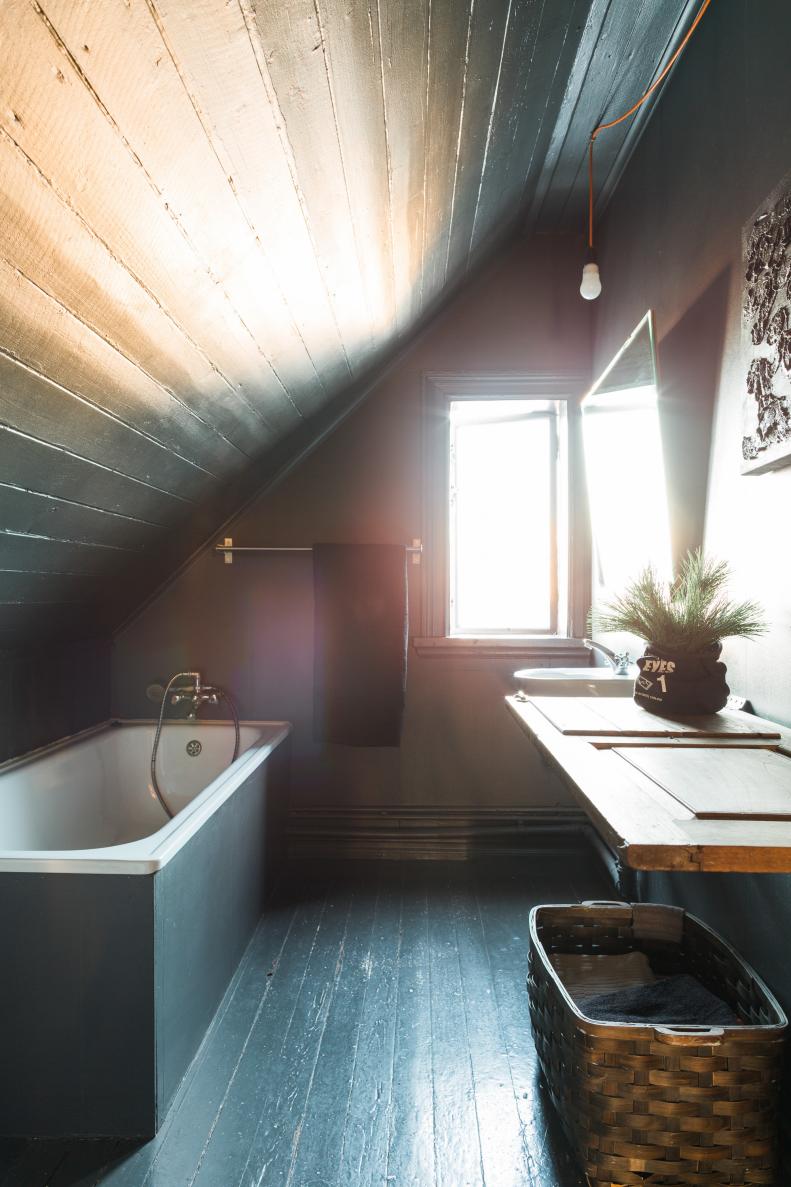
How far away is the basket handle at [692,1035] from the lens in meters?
1.17

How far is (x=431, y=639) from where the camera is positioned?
2.85 meters

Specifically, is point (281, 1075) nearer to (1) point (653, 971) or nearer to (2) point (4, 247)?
(1) point (653, 971)

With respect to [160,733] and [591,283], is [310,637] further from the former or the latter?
[591,283]

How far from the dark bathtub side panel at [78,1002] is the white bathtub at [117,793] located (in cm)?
6

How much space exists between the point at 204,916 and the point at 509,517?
2007 mm

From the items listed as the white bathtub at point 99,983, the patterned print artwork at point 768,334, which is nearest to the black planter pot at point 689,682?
the patterned print artwork at point 768,334

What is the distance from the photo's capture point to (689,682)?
151cm

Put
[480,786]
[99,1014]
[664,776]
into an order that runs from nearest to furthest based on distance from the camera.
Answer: [664,776] < [99,1014] < [480,786]

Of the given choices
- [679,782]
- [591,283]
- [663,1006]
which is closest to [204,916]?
[663,1006]

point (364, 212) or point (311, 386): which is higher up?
point (364, 212)

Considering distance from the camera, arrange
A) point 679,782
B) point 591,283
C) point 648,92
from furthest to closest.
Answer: point 591,283 < point 648,92 < point 679,782

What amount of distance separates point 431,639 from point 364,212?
1.66 m

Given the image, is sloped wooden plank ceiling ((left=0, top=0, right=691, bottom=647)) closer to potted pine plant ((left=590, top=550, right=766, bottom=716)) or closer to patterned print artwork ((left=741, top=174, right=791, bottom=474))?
patterned print artwork ((left=741, top=174, right=791, bottom=474))

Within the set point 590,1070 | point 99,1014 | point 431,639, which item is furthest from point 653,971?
point 431,639
